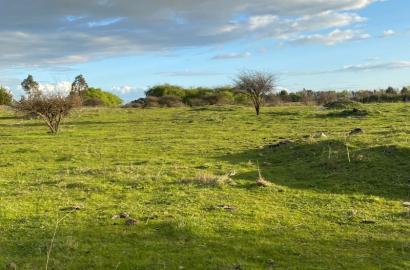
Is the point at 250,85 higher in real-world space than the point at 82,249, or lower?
higher

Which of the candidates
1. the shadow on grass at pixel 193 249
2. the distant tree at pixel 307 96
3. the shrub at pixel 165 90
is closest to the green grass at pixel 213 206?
the shadow on grass at pixel 193 249

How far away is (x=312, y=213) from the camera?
10.9 meters

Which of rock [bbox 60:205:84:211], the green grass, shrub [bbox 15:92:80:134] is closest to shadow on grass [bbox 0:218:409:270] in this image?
the green grass

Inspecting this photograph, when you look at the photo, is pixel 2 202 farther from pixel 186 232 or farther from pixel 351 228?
pixel 351 228

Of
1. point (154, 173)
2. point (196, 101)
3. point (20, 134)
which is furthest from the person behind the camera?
point (196, 101)

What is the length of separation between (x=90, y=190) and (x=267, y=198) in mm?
4613

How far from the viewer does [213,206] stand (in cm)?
1122

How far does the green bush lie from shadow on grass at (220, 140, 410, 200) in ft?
260

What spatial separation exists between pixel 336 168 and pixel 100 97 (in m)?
97.6

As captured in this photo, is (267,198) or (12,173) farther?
(12,173)

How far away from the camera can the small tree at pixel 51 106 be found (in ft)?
113

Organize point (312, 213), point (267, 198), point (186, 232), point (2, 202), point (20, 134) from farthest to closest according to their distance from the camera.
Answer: point (20, 134) < point (267, 198) < point (2, 202) < point (312, 213) < point (186, 232)

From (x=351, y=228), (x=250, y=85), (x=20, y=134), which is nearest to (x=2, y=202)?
(x=351, y=228)

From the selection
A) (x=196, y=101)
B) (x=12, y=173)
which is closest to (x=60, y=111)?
(x=12, y=173)
